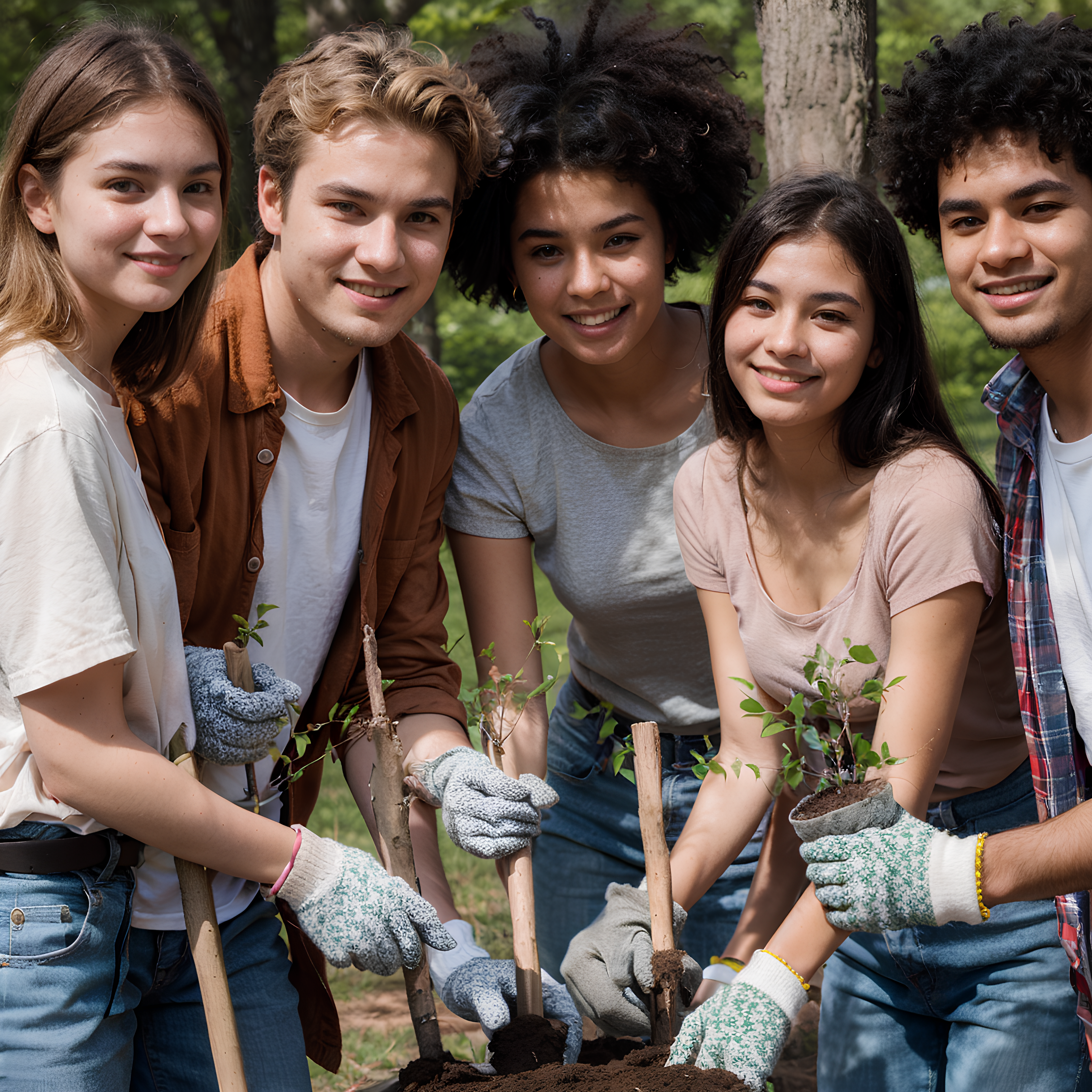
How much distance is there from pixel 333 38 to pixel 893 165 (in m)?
1.18

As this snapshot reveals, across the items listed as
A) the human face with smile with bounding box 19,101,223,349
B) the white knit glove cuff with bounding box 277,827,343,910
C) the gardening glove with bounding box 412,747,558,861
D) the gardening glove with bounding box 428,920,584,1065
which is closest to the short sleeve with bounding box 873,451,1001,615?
the gardening glove with bounding box 412,747,558,861

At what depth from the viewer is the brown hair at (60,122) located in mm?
1782

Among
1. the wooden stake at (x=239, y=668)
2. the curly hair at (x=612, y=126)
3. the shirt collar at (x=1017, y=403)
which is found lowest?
the wooden stake at (x=239, y=668)

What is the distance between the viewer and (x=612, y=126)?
7.87 feet

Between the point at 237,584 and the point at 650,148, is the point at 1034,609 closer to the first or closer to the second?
the point at 650,148

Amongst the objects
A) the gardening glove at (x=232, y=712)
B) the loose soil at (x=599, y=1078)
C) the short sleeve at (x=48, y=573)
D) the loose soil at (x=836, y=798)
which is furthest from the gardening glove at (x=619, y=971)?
the short sleeve at (x=48, y=573)

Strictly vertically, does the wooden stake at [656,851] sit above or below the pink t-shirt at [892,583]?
below

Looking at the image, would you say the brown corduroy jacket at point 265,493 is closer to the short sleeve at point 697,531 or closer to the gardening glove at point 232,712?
the gardening glove at point 232,712

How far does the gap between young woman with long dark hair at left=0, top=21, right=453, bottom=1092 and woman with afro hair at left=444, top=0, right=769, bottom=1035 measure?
0.74 metres

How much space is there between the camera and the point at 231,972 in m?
2.21

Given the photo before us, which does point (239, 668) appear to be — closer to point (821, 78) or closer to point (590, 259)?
point (590, 259)

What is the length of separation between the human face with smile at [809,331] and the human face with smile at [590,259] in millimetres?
376

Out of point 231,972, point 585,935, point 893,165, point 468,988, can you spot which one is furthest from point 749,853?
point 893,165

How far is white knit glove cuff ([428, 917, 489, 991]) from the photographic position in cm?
220
